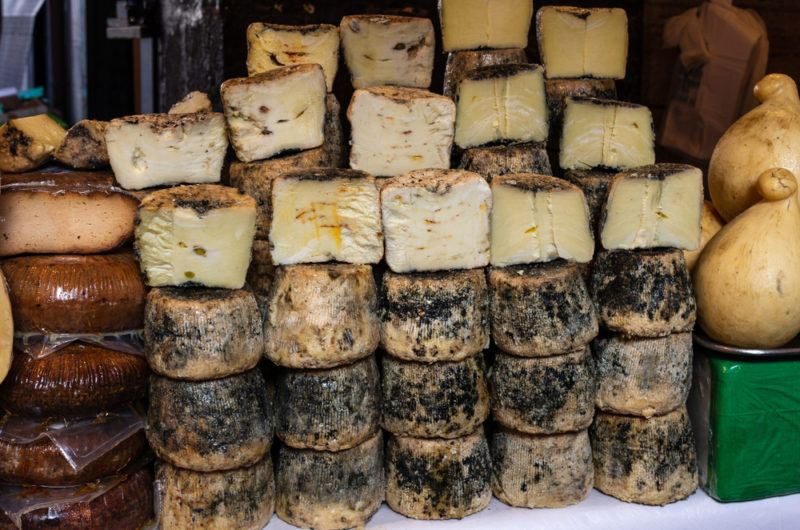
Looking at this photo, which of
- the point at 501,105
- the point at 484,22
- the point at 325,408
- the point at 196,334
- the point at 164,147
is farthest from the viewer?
the point at 484,22

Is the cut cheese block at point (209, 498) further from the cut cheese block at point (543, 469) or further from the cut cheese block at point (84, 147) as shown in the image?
the cut cheese block at point (84, 147)

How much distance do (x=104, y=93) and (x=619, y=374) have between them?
5269 millimetres

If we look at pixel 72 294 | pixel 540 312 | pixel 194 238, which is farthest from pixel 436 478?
pixel 72 294

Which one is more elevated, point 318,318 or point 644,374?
point 318,318

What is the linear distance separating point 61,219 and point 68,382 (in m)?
0.33

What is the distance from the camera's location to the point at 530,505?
1.79m

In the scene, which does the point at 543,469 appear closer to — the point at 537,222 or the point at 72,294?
the point at 537,222

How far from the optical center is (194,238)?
5.23ft

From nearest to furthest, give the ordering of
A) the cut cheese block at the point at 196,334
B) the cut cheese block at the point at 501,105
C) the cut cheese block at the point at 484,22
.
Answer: the cut cheese block at the point at 196,334, the cut cheese block at the point at 501,105, the cut cheese block at the point at 484,22

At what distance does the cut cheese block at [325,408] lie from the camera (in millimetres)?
1659

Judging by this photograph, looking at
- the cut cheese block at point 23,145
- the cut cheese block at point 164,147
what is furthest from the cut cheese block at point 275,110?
the cut cheese block at point 23,145

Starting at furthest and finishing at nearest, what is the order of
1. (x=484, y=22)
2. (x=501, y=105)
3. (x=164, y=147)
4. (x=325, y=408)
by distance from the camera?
1. (x=484, y=22)
2. (x=501, y=105)
3. (x=164, y=147)
4. (x=325, y=408)

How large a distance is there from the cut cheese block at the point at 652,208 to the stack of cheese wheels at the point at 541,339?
65 millimetres

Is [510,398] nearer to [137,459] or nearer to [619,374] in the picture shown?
[619,374]
